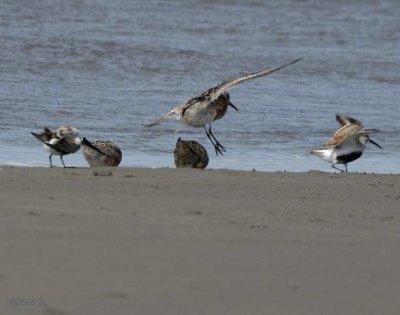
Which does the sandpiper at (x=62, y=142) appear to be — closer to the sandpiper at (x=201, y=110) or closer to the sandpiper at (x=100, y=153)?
the sandpiper at (x=100, y=153)

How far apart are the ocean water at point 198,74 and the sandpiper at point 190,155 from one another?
0.47 metres

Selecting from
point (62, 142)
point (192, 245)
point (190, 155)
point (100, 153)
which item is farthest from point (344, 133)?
point (192, 245)

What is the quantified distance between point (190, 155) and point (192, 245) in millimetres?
3512

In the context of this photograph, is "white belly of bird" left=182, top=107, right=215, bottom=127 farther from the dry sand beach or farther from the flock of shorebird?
the dry sand beach

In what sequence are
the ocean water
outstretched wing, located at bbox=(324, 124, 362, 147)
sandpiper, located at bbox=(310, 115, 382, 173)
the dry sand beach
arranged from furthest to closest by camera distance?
1. the ocean water
2. outstretched wing, located at bbox=(324, 124, 362, 147)
3. sandpiper, located at bbox=(310, 115, 382, 173)
4. the dry sand beach

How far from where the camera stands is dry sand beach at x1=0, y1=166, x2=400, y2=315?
5875mm

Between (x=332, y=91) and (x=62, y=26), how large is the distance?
6047 millimetres

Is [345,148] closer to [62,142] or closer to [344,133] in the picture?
[344,133]

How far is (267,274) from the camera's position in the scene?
6.32 m

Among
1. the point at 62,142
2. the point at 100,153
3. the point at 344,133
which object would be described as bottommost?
the point at 100,153

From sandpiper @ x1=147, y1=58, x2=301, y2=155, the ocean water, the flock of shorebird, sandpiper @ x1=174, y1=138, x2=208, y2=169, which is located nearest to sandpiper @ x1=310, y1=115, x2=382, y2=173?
the flock of shorebird

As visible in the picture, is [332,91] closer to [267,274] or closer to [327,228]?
[327,228]

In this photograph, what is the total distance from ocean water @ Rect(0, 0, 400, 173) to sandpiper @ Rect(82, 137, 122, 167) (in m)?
0.42

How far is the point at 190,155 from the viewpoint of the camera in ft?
33.6
